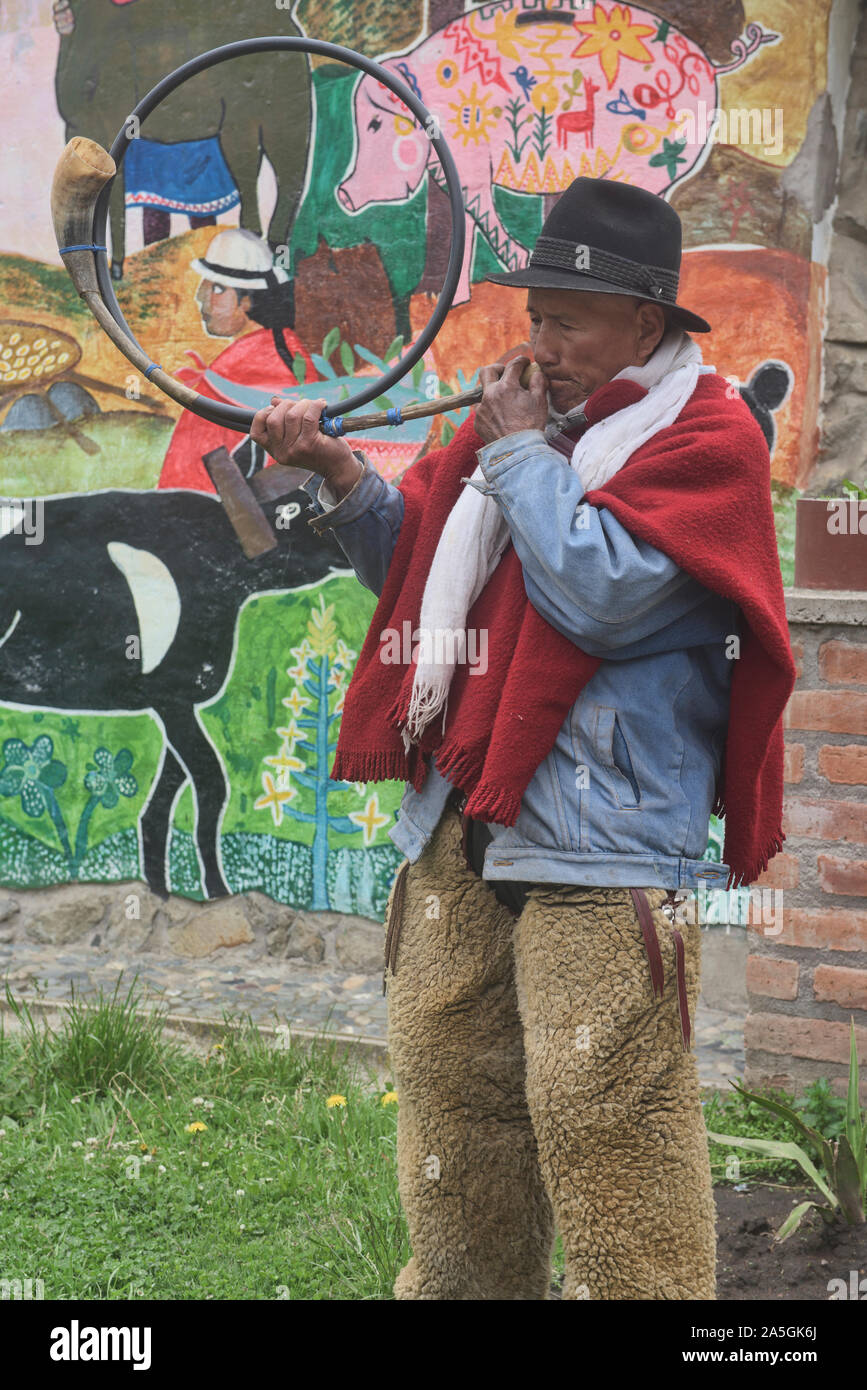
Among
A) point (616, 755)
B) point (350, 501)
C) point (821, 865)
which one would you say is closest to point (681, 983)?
point (616, 755)

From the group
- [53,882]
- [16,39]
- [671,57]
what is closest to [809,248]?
[671,57]

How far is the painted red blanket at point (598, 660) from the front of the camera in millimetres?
2197

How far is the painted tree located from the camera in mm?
5488

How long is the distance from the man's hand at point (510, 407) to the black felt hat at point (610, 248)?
0.16 m

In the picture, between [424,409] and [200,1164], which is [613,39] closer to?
[424,409]

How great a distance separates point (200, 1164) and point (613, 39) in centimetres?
400

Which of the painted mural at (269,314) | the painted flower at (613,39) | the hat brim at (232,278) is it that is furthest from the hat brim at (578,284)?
the hat brim at (232,278)

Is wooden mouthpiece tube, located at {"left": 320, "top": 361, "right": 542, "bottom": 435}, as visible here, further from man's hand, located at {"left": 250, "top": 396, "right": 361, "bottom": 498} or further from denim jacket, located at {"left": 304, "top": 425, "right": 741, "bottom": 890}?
denim jacket, located at {"left": 304, "top": 425, "right": 741, "bottom": 890}

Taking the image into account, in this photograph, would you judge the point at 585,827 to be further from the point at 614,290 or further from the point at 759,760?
the point at 614,290

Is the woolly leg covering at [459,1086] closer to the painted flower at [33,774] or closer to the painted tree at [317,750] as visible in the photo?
the painted tree at [317,750]

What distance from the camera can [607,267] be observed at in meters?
2.32

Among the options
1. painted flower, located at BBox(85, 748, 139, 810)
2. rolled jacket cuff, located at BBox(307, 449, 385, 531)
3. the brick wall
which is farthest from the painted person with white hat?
rolled jacket cuff, located at BBox(307, 449, 385, 531)

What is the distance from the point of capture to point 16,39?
229 inches
